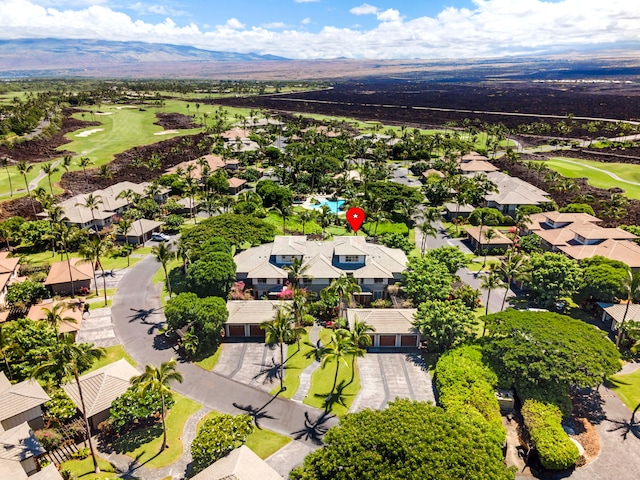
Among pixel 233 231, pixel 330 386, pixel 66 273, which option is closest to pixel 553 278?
pixel 330 386

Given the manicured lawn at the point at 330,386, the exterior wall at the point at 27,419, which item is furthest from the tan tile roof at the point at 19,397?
the manicured lawn at the point at 330,386

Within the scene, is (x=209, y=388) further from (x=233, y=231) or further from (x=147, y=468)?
(x=233, y=231)

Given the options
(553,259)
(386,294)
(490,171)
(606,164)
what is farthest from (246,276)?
(606,164)

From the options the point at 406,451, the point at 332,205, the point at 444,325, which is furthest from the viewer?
the point at 332,205

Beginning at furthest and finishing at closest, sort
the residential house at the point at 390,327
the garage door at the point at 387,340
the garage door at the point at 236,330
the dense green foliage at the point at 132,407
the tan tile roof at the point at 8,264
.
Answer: the tan tile roof at the point at 8,264, the garage door at the point at 236,330, the garage door at the point at 387,340, the residential house at the point at 390,327, the dense green foliage at the point at 132,407

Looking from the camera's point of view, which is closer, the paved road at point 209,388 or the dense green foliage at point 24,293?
the paved road at point 209,388

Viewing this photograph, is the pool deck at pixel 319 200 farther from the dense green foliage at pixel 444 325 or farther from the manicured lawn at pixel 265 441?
the manicured lawn at pixel 265 441
